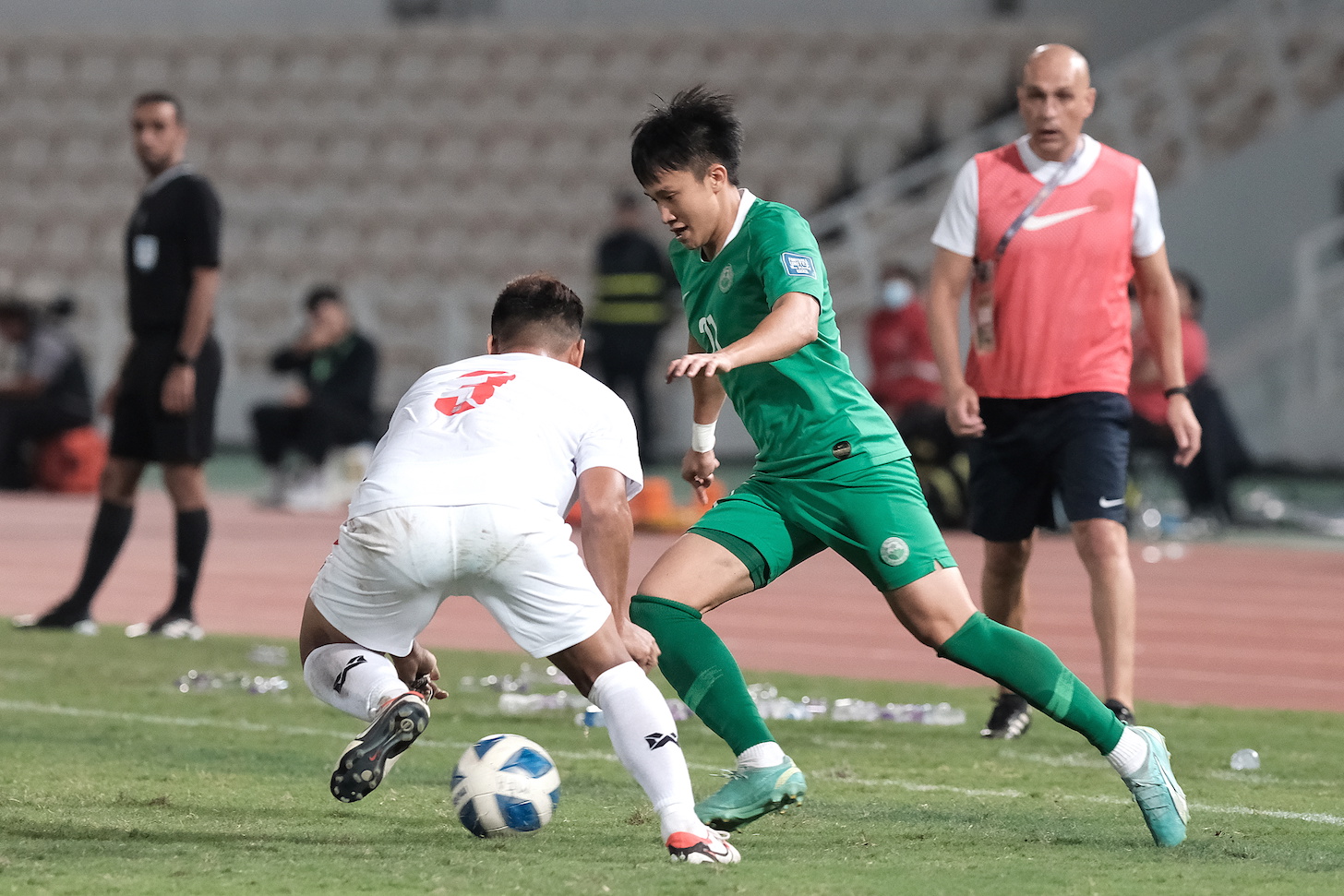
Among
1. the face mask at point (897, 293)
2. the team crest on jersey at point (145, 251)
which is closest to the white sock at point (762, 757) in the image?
the team crest on jersey at point (145, 251)

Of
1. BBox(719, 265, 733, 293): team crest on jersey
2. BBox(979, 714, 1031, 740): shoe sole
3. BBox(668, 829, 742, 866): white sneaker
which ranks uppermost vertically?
BBox(719, 265, 733, 293): team crest on jersey

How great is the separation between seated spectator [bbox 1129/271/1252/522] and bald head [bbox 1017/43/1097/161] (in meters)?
7.79

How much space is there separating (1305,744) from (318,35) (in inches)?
953

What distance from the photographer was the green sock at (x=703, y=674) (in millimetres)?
4844

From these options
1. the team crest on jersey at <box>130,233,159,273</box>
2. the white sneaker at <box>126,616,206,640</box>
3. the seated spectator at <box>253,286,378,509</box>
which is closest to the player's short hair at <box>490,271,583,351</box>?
the team crest on jersey at <box>130,233,159,273</box>

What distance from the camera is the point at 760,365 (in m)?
4.95

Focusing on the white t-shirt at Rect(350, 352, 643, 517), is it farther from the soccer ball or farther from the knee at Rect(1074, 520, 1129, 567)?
the knee at Rect(1074, 520, 1129, 567)

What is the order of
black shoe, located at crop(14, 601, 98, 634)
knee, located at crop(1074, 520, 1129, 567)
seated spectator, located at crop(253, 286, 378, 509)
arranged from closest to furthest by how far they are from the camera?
1. knee, located at crop(1074, 520, 1129, 567)
2. black shoe, located at crop(14, 601, 98, 634)
3. seated spectator, located at crop(253, 286, 378, 509)

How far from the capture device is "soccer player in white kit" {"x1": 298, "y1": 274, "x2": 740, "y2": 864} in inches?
170

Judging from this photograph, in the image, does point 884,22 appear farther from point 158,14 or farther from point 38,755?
point 38,755

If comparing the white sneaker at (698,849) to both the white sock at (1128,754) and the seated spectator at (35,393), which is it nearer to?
the white sock at (1128,754)

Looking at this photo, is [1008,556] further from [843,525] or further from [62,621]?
[62,621]

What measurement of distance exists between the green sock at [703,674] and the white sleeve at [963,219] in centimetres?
207

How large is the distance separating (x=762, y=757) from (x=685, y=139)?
149 cm
